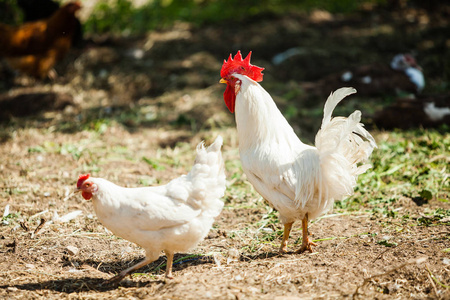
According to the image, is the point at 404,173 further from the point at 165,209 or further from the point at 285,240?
the point at 165,209

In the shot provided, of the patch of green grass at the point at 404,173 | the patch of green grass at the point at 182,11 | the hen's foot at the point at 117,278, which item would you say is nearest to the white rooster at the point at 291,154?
the patch of green grass at the point at 404,173

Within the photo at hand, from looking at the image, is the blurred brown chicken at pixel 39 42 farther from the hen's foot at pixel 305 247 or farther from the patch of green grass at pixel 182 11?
the hen's foot at pixel 305 247

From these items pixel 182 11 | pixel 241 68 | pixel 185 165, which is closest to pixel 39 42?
pixel 185 165

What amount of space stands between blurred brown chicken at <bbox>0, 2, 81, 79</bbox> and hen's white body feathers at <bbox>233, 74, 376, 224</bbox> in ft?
21.9

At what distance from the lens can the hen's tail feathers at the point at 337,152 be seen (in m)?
3.95

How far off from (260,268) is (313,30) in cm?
953

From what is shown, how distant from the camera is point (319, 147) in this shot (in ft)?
13.5

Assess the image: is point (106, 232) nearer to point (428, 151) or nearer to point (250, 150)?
point (250, 150)

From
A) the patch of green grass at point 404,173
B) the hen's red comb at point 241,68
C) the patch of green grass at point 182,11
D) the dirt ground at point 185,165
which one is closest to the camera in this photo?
the dirt ground at point 185,165

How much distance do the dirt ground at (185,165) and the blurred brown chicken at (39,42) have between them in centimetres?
44

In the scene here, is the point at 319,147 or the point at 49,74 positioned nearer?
the point at 319,147

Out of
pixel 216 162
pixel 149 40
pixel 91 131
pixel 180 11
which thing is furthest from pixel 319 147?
pixel 180 11

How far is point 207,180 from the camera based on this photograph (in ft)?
12.2

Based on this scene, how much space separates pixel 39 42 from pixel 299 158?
745 cm
